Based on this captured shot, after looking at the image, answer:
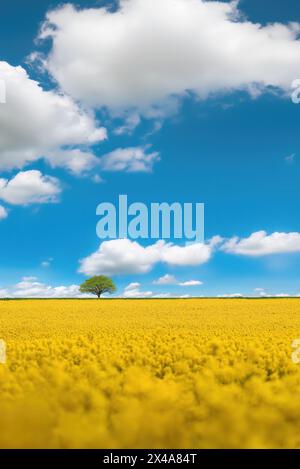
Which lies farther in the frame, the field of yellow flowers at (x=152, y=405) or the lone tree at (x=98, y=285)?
the lone tree at (x=98, y=285)

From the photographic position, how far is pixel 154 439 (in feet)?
14.9

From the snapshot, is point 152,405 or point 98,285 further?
point 98,285

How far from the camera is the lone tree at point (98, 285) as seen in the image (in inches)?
3812

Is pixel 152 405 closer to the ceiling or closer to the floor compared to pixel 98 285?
closer to the floor

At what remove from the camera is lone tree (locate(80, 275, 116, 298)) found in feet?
318

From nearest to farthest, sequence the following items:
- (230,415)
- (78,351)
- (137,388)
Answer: (230,415)
(137,388)
(78,351)

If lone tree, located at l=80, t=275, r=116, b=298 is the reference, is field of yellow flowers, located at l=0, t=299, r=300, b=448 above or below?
below

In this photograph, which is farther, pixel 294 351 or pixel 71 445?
pixel 294 351

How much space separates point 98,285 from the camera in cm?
9694

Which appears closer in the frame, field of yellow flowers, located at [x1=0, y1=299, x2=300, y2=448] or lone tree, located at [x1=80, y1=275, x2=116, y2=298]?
field of yellow flowers, located at [x1=0, y1=299, x2=300, y2=448]
